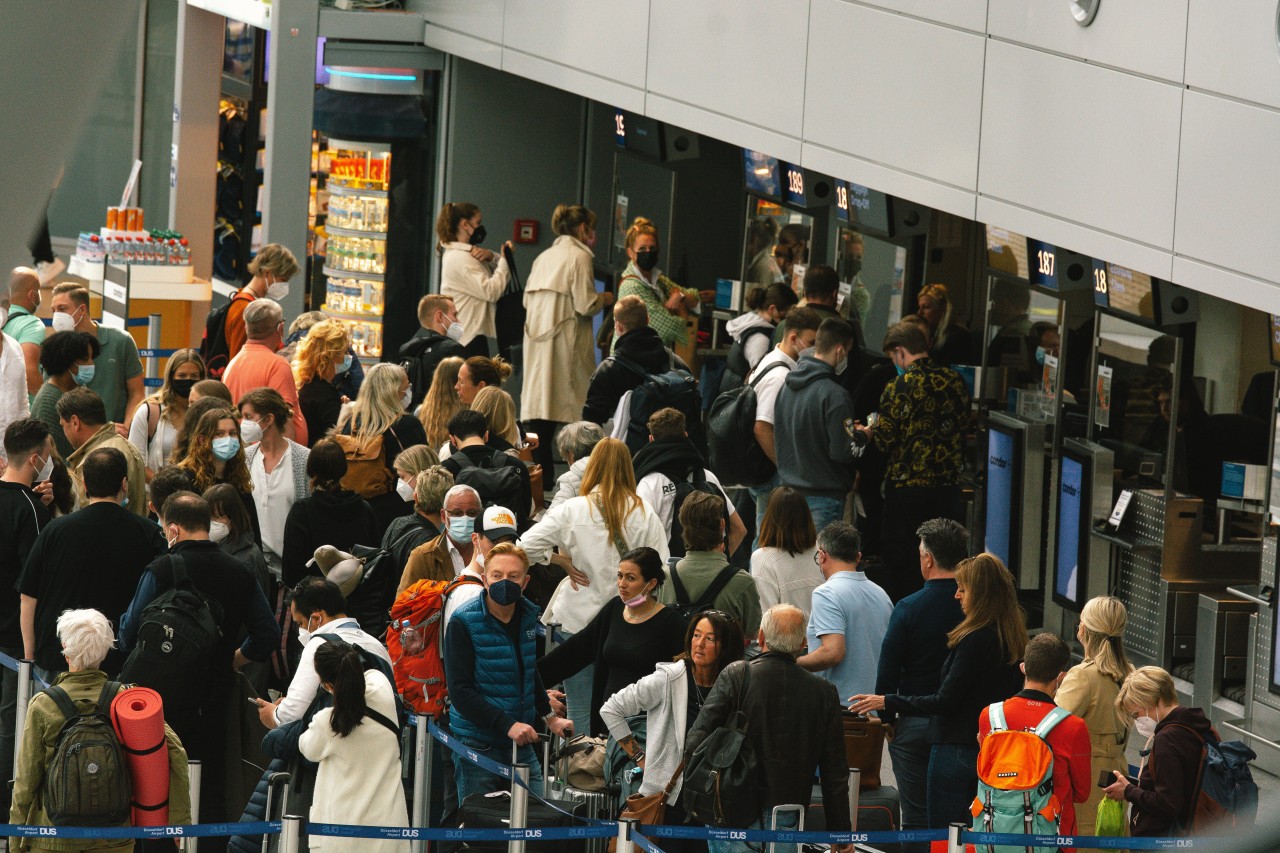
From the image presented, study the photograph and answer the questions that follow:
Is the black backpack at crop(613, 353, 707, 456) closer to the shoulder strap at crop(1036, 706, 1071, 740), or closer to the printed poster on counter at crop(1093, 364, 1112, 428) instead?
the printed poster on counter at crop(1093, 364, 1112, 428)

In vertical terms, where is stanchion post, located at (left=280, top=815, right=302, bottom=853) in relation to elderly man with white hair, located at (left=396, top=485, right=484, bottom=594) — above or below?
below

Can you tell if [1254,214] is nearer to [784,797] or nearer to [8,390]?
[784,797]

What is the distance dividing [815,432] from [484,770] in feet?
13.5

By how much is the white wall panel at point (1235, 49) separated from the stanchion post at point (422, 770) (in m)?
4.26

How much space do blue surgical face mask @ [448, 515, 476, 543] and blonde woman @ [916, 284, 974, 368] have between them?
5.45 m

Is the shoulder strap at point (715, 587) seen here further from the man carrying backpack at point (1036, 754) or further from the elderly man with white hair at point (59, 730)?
the elderly man with white hair at point (59, 730)

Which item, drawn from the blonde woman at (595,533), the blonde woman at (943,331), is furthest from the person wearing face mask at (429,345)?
the blonde woman at (595,533)

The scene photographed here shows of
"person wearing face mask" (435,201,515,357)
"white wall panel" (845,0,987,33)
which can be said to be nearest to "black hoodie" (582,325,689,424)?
"white wall panel" (845,0,987,33)

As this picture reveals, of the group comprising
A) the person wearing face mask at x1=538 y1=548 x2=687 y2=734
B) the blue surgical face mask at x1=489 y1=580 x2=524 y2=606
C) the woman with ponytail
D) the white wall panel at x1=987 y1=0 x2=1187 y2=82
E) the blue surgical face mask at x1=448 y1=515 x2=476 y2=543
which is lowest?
the woman with ponytail

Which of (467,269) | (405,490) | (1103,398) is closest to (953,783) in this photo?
(405,490)

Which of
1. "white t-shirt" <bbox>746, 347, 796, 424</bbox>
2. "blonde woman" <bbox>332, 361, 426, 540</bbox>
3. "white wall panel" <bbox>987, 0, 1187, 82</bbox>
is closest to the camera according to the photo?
"white wall panel" <bbox>987, 0, 1187, 82</bbox>

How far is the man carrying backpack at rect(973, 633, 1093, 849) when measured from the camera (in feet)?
19.9

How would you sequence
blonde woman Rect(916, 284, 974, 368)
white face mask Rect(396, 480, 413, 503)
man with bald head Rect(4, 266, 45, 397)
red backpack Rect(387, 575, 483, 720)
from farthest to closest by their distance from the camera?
blonde woman Rect(916, 284, 974, 368) → man with bald head Rect(4, 266, 45, 397) → white face mask Rect(396, 480, 413, 503) → red backpack Rect(387, 575, 483, 720)

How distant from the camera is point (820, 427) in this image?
10.3 m
